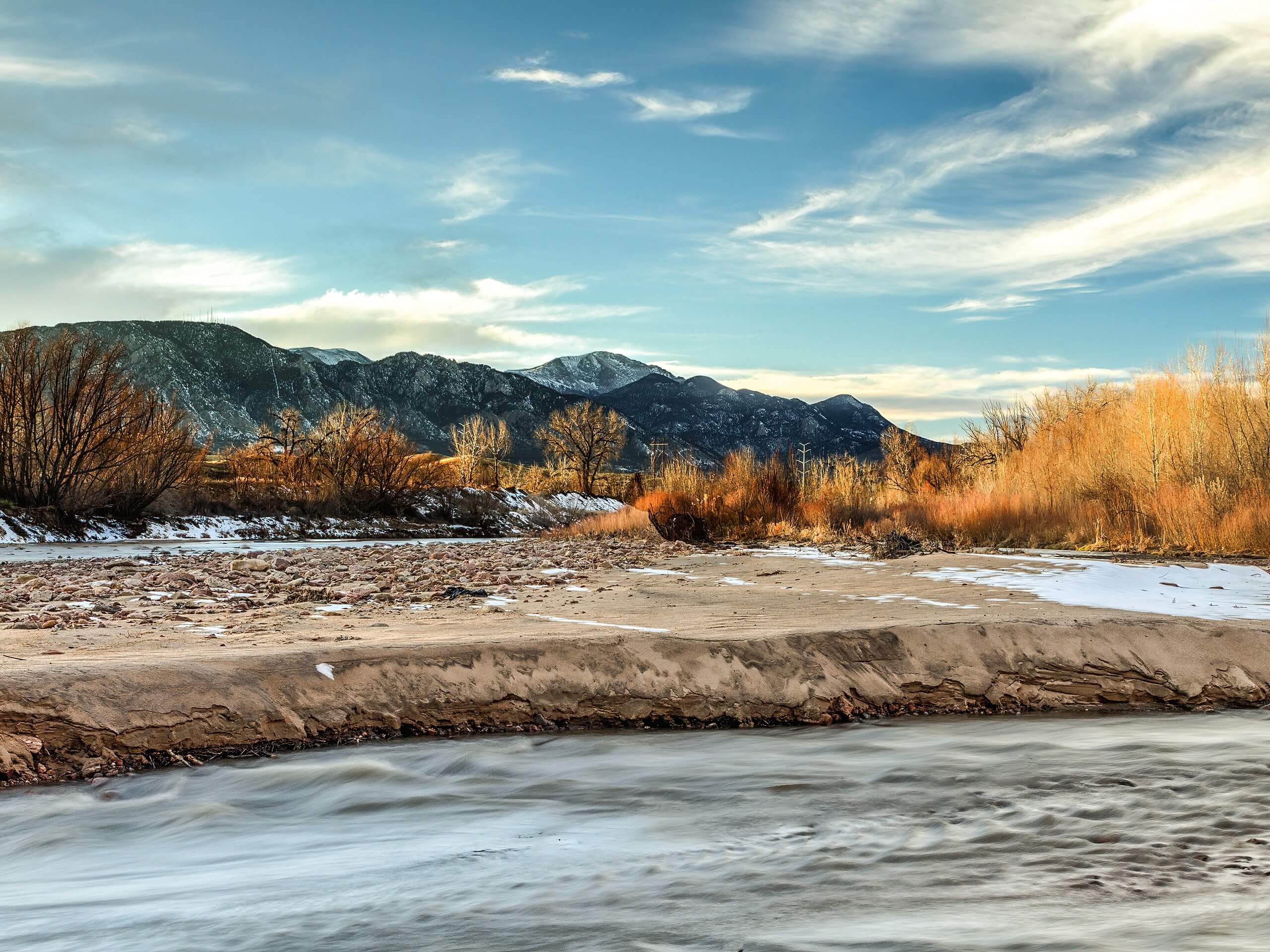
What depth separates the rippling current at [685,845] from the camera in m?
2.54

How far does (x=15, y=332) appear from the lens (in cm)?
1720

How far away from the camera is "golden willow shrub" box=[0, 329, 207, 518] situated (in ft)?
56.0

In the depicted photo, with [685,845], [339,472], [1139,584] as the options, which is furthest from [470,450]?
[685,845]

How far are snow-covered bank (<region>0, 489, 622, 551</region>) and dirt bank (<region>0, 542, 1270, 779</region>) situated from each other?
12414 millimetres

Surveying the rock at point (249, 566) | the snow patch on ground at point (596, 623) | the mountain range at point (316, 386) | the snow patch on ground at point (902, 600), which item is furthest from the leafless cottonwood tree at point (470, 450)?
the mountain range at point (316, 386)

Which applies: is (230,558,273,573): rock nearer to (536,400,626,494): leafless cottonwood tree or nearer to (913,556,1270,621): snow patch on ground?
(913,556,1270,621): snow patch on ground

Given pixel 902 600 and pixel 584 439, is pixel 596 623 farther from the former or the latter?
pixel 584 439

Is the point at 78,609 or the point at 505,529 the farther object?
the point at 505,529

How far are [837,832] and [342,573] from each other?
24.5ft

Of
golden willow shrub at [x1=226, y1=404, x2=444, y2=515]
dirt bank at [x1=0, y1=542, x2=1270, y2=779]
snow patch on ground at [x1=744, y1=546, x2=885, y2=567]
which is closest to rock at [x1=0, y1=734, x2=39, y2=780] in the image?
dirt bank at [x1=0, y1=542, x2=1270, y2=779]

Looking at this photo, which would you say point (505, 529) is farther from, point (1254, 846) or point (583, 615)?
point (1254, 846)

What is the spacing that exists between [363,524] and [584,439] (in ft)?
97.5

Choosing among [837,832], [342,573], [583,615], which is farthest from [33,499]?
[837,832]

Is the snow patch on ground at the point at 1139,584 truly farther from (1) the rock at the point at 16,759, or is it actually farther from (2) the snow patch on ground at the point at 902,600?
(1) the rock at the point at 16,759
